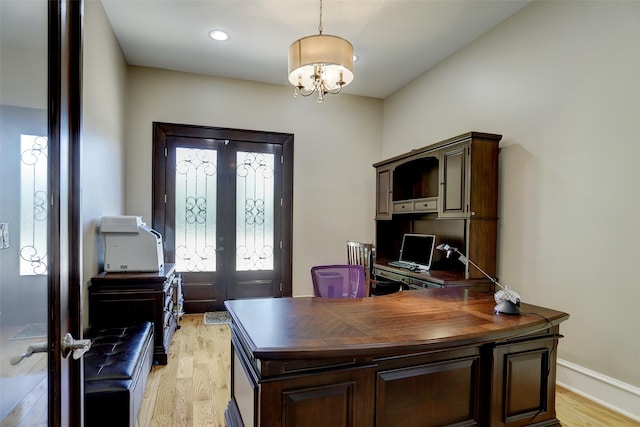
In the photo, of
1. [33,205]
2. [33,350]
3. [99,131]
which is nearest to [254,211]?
[99,131]

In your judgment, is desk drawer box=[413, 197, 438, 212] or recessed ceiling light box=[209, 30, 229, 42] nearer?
recessed ceiling light box=[209, 30, 229, 42]

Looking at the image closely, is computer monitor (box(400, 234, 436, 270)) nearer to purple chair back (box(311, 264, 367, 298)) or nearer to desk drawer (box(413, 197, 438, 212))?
desk drawer (box(413, 197, 438, 212))

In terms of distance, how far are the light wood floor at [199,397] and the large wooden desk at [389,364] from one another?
409 mm

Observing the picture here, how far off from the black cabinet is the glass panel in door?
6.98 feet

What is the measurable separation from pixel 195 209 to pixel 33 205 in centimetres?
380

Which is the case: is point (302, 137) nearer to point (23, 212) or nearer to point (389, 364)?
point (389, 364)

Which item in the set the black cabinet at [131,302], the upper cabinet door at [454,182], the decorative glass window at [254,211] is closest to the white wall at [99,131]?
the black cabinet at [131,302]

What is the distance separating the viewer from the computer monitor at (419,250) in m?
3.97

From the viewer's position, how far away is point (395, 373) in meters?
1.61

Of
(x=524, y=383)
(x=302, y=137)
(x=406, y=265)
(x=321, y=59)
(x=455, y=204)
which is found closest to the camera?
(x=524, y=383)

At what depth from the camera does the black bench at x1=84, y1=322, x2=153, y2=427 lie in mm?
1896

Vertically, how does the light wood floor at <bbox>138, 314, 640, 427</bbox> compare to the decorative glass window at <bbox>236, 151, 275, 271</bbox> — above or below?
below

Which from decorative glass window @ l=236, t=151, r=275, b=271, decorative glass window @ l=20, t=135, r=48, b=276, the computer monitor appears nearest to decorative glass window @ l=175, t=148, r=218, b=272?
decorative glass window @ l=236, t=151, r=275, b=271

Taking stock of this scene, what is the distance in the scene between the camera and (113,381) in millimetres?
1943
